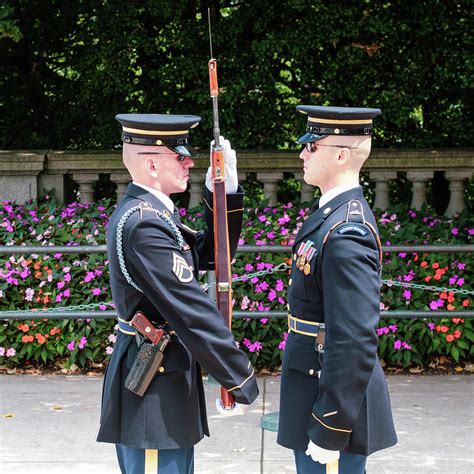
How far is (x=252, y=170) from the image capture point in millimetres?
8266

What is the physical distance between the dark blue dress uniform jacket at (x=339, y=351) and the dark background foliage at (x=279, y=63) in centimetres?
530

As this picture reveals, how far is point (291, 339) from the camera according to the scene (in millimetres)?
3527

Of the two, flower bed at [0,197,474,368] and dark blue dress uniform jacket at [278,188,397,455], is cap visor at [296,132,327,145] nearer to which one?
dark blue dress uniform jacket at [278,188,397,455]

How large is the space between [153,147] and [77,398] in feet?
10.4

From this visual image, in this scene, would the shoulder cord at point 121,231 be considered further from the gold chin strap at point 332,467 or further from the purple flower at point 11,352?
the purple flower at point 11,352

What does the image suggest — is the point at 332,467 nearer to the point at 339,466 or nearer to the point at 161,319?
the point at 339,466

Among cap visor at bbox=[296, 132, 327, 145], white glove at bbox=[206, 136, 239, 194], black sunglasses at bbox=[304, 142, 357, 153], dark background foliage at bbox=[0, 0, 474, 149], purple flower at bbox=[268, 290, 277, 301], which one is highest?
dark background foliage at bbox=[0, 0, 474, 149]

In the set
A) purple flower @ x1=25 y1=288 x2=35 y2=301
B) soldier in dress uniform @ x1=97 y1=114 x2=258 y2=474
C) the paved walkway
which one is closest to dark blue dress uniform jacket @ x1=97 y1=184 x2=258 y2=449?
soldier in dress uniform @ x1=97 y1=114 x2=258 y2=474

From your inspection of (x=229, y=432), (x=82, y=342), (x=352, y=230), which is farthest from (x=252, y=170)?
(x=352, y=230)

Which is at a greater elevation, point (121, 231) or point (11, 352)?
point (121, 231)

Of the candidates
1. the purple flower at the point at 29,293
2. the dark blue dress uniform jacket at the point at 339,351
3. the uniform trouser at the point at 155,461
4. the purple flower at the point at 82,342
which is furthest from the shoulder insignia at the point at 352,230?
the purple flower at the point at 29,293

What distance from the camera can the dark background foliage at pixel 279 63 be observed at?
28.0 ft

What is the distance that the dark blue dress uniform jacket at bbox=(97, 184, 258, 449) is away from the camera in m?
3.40

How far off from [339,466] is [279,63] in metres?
6.06
